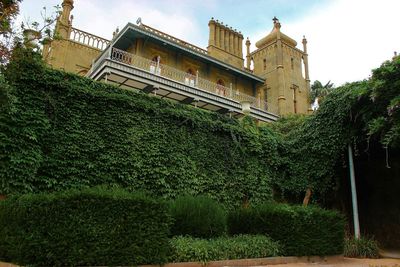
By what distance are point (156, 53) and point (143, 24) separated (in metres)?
1.79

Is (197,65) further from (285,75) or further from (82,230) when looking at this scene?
(82,230)

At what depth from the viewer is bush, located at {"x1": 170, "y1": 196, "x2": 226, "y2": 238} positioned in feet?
24.2

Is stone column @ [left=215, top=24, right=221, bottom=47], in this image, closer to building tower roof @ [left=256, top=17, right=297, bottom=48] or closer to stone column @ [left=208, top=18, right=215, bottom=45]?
stone column @ [left=208, top=18, right=215, bottom=45]

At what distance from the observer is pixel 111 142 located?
8.77 m

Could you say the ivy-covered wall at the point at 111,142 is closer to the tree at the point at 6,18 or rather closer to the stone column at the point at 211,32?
the tree at the point at 6,18

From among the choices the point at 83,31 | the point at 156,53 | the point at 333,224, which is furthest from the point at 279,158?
the point at 83,31

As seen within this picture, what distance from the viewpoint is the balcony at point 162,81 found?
15422 millimetres

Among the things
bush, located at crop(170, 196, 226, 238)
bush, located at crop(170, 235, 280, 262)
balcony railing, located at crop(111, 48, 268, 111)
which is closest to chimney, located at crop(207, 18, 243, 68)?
balcony railing, located at crop(111, 48, 268, 111)

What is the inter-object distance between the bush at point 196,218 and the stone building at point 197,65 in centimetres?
632

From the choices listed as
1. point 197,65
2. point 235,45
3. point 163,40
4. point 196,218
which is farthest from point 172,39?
point 196,218

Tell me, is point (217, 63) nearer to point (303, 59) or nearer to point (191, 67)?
point (191, 67)

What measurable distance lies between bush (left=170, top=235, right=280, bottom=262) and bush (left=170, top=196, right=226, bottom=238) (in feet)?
1.24

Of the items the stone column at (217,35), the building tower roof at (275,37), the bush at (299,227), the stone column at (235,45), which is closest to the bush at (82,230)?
the bush at (299,227)

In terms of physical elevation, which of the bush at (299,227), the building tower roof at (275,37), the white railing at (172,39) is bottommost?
the bush at (299,227)
